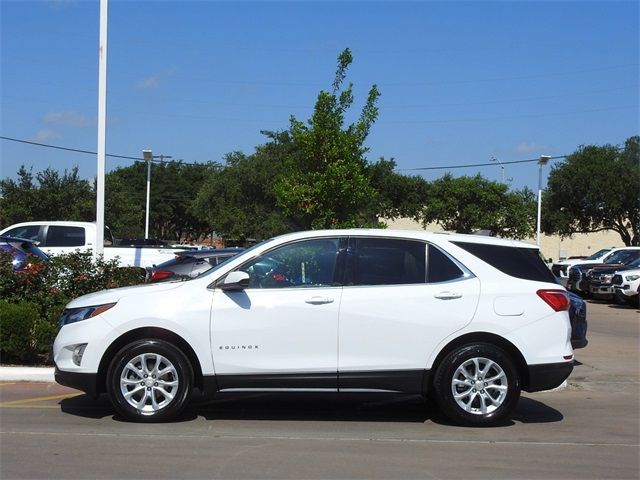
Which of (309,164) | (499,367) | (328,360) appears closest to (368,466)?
(328,360)

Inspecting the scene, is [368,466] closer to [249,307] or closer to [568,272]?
[249,307]

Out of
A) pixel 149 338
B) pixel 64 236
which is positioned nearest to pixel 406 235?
pixel 149 338

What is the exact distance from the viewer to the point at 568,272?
29125 mm

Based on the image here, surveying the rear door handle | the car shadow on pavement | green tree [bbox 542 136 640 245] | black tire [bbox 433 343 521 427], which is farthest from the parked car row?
the rear door handle

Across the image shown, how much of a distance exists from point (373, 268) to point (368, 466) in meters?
2.03

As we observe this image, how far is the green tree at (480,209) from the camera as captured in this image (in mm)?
44844

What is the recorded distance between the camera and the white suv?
6977 mm

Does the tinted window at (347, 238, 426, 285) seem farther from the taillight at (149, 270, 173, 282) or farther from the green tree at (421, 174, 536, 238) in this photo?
the green tree at (421, 174, 536, 238)

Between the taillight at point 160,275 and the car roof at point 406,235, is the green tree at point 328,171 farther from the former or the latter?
the car roof at point 406,235

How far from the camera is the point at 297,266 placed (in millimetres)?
7293

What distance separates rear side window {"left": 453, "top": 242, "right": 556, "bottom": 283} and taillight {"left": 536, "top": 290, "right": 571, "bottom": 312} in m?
0.16

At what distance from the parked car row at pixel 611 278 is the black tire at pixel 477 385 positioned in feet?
54.5

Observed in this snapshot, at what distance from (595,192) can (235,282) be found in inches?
1477

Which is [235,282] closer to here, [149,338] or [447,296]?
[149,338]
